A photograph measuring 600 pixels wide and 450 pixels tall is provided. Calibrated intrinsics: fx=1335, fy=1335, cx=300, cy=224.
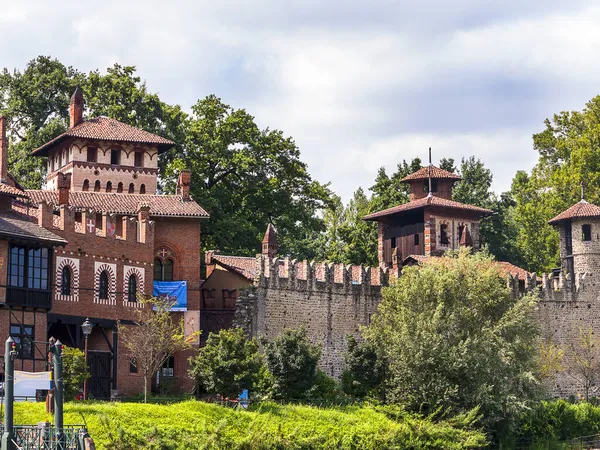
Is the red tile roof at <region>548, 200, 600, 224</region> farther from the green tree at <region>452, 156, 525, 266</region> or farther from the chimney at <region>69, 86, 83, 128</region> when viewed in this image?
the chimney at <region>69, 86, 83, 128</region>

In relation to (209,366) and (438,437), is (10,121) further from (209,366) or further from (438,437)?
(438,437)

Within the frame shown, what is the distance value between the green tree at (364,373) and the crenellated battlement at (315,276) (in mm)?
5203

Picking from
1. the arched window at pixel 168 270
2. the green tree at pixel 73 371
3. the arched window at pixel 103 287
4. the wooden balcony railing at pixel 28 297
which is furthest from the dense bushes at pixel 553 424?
the wooden balcony railing at pixel 28 297

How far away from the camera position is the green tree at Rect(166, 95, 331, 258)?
74438 mm

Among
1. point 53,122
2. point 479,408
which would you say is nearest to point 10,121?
point 53,122

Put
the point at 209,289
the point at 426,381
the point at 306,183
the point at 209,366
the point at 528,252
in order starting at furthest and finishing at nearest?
the point at 528,252, the point at 306,183, the point at 209,289, the point at 426,381, the point at 209,366

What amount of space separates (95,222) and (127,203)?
374 cm

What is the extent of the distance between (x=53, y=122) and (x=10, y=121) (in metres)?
4.38

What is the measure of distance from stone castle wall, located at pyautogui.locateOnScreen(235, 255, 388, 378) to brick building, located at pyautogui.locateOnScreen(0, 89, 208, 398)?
2.87 m

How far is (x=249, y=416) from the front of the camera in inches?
2019

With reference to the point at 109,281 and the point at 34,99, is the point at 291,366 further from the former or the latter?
the point at 34,99

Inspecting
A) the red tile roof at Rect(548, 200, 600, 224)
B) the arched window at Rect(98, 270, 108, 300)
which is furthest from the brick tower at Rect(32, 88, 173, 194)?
the red tile roof at Rect(548, 200, 600, 224)

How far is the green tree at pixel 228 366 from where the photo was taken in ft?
174

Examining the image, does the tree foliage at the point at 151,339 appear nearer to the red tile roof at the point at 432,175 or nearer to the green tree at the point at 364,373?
the green tree at the point at 364,373
